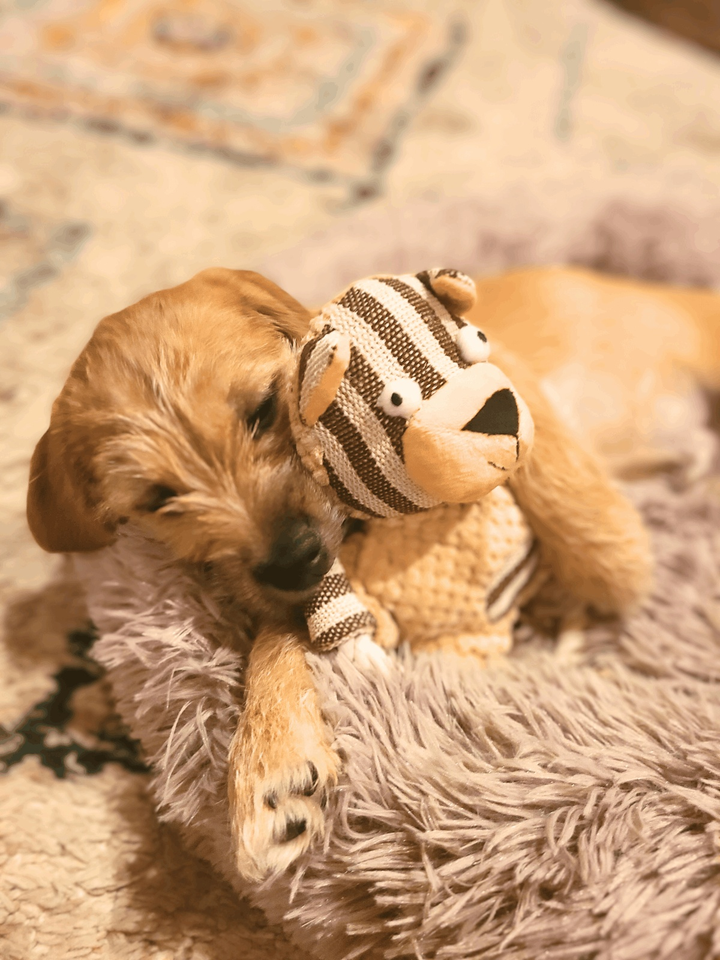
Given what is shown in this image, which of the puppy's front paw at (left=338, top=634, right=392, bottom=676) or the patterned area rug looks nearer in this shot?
the puppy's front paw at (left=338, top=634, right=392, bottom=676)

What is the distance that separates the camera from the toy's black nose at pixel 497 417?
83 centimetres

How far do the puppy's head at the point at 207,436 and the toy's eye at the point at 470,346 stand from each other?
24 centimetres

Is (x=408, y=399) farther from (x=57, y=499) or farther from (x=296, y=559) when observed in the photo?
(x=57, y=499)

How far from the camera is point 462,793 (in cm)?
90

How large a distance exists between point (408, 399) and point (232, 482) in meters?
0.26

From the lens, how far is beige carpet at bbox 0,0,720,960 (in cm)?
107

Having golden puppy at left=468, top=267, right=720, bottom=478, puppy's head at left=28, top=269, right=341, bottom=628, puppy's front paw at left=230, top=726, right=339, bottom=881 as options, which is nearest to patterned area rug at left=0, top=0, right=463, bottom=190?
golden puppy at left=468, top=267, right=720, bottom=478

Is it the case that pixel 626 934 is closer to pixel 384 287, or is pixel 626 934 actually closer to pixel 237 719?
pixel 237 719

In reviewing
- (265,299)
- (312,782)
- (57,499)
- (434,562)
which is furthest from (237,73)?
(312,782)

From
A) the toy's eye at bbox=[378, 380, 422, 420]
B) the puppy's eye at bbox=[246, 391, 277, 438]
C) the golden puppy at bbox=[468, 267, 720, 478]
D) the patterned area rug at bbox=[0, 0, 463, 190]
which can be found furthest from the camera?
the patterned area rug at bbox=[0, 0, 463, 190]

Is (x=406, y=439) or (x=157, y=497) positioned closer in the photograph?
(x=406, y=439)

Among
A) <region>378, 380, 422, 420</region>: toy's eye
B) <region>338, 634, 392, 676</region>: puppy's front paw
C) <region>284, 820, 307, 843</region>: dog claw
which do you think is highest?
<region>378, 380, 422, 420</region>: toy's eye

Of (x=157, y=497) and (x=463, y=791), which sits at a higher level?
(x=157, y=497)

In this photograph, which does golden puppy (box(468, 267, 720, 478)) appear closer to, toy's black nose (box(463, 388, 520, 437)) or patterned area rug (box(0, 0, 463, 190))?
toy's black nose (box(463, 388, 520, 437))
